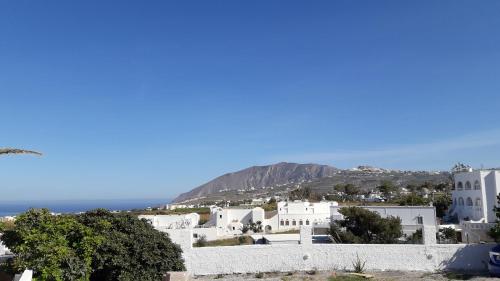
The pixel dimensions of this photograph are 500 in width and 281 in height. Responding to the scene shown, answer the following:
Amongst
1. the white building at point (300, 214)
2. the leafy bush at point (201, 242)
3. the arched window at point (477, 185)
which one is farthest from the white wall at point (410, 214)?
the leafy bush at point (201, 242)

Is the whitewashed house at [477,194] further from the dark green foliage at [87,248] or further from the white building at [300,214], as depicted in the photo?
the dark green foliage at [87,248]

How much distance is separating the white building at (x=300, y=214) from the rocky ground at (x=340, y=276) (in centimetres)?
3244

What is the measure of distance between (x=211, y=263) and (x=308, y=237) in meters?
5.11

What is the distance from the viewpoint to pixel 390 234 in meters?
30.9

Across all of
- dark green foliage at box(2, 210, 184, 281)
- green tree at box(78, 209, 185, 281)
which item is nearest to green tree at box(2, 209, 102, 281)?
dark green foliage at box(2, 210, 184, 281)

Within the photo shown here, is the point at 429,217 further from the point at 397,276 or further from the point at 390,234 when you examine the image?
the point at 397,276

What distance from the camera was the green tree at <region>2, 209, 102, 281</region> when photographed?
15320mm

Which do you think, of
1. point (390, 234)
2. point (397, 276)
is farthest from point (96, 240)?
point (390, 234)

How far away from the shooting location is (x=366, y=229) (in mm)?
31844

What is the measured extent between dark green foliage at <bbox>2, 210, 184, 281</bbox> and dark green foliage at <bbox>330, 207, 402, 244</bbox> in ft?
50.4

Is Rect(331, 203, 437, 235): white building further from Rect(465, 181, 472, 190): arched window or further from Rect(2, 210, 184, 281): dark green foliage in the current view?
Rect(2, 210, 184, 281): dark green foliage

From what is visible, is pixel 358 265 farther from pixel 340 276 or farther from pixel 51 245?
pixel 51 245

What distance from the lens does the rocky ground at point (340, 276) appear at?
67.0 ft

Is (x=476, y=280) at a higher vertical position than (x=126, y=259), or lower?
lower
